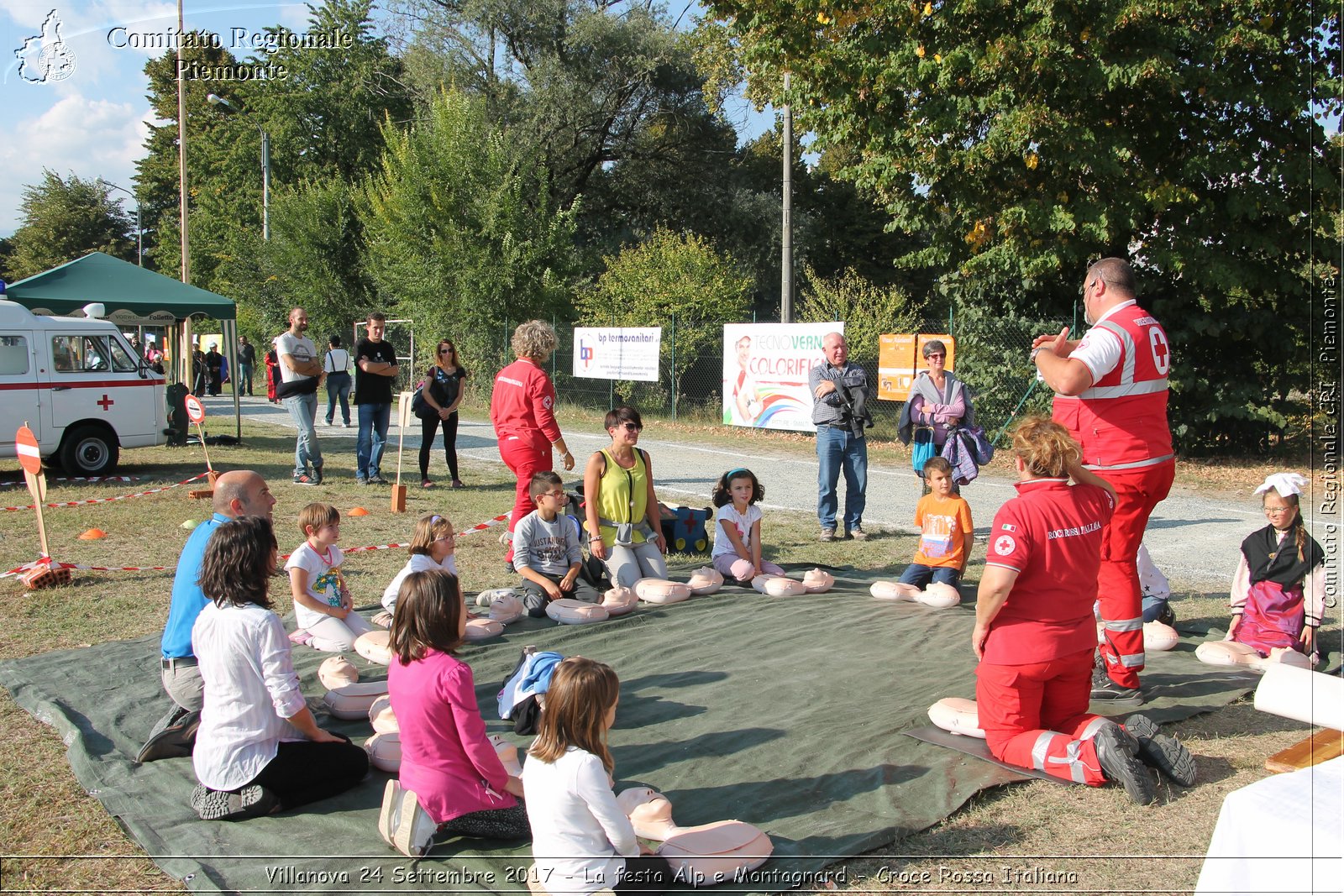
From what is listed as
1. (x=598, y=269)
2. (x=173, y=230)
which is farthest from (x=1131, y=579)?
(x=173, y=230)

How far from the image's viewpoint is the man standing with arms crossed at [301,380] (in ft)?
36.9

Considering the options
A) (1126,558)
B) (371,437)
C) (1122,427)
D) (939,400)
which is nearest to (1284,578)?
(1126,558)

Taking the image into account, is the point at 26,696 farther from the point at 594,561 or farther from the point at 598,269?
the point at 598,269

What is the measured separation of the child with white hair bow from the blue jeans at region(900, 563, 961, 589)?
187cm

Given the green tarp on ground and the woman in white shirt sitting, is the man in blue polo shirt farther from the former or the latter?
the woman in white shirt sitting

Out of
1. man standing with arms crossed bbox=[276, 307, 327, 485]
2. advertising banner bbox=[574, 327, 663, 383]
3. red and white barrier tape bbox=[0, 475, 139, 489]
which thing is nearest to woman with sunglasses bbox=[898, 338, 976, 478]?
man standing with arms crossed bbox=[276, 307, 327, 485]

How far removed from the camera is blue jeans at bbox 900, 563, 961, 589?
6.91 metres

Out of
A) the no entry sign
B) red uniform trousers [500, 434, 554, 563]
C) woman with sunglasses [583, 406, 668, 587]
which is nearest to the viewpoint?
woman with sunglasses [583, 406, 668, 587]

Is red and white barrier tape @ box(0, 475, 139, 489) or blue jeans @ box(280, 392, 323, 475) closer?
blue jeans @ box(280, 392, 323, 475)

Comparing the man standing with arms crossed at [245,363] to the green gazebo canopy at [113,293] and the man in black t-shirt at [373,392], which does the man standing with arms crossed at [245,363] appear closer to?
the green gazebo canopy at [113,293]

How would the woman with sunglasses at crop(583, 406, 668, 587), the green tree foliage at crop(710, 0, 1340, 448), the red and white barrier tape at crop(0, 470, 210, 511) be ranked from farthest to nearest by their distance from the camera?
1. the green tree foliage at crop(710, 0, 1340, 448)
2. the red and white barrier tape at crop(0, 470, 210, 511)
3. the woman with sunglasses at crop(583, 406, 668, 587)

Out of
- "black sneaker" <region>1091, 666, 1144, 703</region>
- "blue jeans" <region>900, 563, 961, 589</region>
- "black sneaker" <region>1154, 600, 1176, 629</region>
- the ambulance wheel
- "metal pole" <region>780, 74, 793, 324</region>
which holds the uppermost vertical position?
"metal pole" <region>780, 74, 793, 324</region>

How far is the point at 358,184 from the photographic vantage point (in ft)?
116

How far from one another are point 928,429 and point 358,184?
31677 mm
